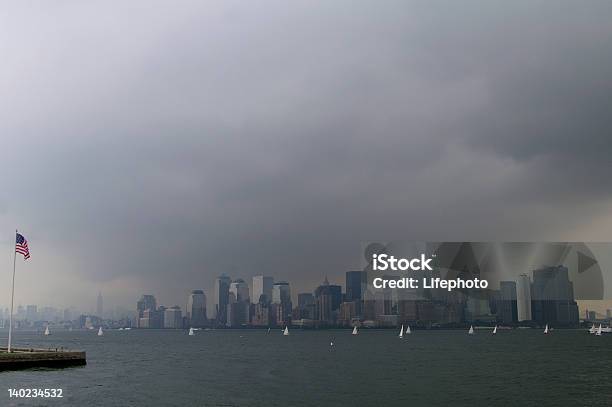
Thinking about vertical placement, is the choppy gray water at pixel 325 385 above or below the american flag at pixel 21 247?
below

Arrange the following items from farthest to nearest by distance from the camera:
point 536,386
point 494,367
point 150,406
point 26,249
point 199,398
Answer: point 494,367 → point 536,386 → point 26,249 → point 199,398 → point 150,406

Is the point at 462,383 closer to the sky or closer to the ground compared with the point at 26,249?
closer to the ground

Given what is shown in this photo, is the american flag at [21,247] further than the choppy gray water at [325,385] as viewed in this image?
Yes

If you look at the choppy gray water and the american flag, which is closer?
the choppy gray water

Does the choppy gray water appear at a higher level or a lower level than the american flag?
lower

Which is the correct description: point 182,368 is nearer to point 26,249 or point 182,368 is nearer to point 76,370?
point 76,370

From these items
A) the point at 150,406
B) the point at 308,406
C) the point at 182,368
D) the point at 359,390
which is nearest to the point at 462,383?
the point at 359,390

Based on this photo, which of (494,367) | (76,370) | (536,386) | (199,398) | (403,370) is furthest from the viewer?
(494,367)

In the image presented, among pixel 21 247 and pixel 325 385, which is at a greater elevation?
pixel 21 247

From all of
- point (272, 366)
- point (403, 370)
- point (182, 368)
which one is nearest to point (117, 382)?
point (182, 368)

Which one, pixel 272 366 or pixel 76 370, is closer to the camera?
pixel 76 370

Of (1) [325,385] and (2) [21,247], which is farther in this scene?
(1) [325,385]
